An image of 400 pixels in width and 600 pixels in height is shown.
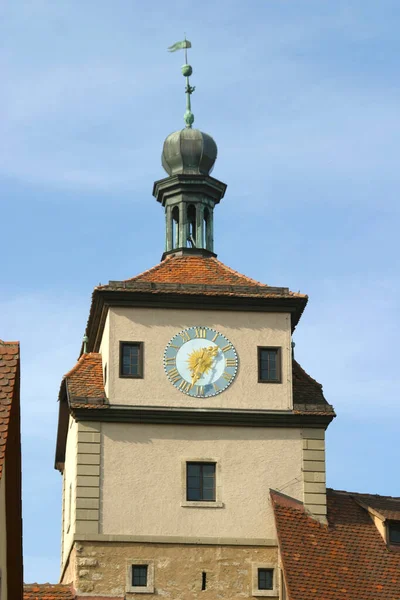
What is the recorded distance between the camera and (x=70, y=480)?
48.0 meters

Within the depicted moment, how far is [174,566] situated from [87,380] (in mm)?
5888

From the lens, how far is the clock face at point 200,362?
46.3 metres

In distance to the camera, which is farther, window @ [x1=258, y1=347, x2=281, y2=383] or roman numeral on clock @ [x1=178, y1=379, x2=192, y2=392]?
window @ [x1=258, y1=347, x2=281, y2=383]

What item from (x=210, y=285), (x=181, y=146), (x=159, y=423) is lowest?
(x=159, y=423)

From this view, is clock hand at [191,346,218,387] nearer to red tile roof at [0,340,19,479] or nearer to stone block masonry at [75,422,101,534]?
stone block masonry at [75,422,101,534]

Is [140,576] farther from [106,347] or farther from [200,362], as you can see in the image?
[106,347]

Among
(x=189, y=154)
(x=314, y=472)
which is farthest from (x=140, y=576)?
(x=189, y=154)

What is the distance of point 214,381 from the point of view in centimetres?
4647

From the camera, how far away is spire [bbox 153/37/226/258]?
50938 mm

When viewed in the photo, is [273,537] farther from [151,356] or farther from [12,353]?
[12,353]

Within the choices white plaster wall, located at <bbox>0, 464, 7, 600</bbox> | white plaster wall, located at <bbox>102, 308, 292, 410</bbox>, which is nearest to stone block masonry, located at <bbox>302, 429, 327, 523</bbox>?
white plaster wall, located at <bbox>102, 308, 292, 410</bbox>

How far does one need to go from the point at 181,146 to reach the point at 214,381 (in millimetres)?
8746

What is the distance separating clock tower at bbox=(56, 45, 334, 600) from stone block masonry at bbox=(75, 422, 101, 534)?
0.12ft

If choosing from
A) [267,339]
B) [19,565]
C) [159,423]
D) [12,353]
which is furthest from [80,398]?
[12,353]
